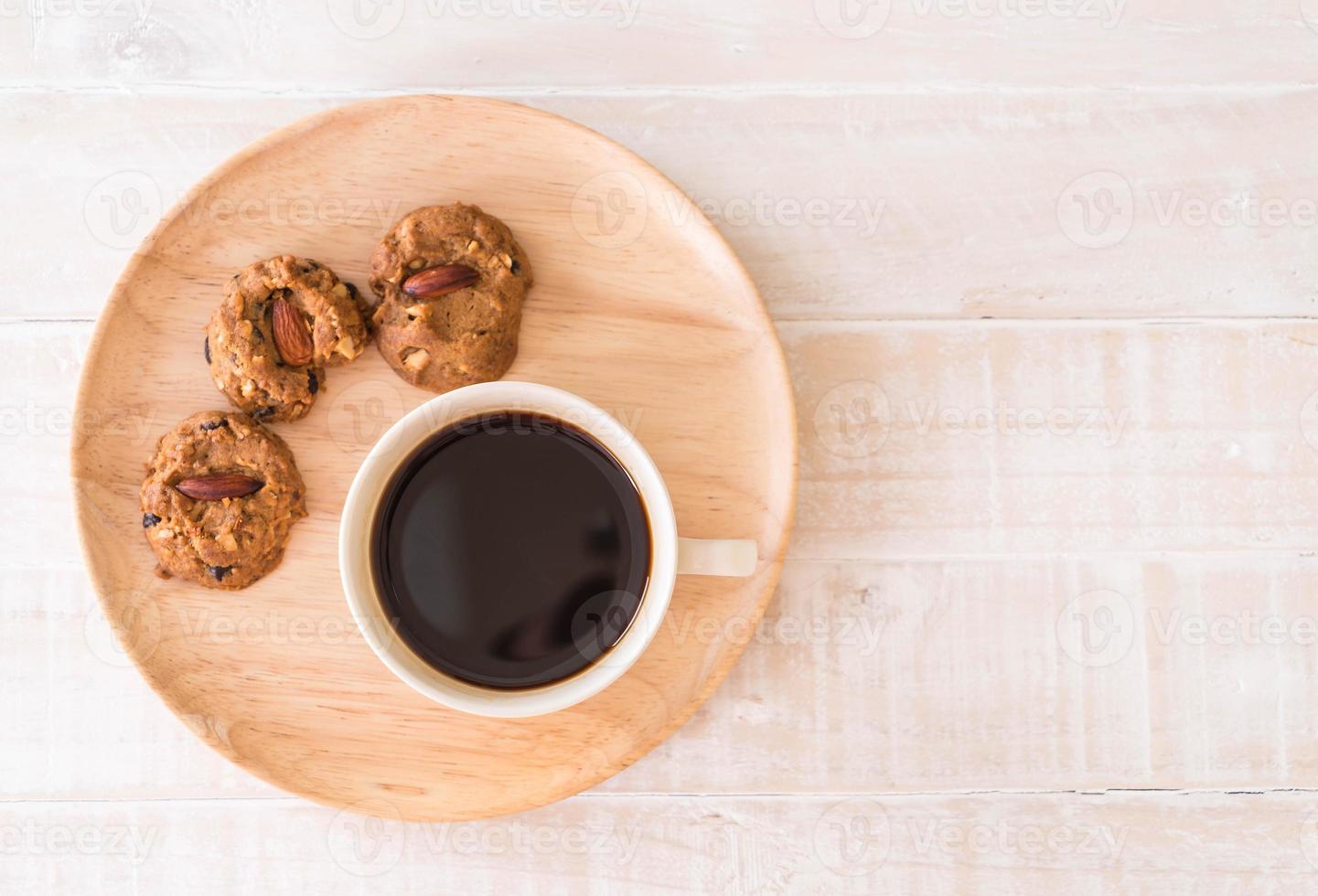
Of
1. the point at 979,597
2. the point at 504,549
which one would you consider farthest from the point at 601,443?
the point at 979,597

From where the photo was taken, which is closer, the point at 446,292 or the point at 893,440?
the point at 446,292

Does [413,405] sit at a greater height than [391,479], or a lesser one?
greater

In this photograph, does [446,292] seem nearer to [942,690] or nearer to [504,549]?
[504,549]

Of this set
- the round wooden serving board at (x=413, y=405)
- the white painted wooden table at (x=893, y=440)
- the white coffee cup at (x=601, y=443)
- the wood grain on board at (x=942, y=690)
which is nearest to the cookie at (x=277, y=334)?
the round wooden serving board at (x=413, y=405)

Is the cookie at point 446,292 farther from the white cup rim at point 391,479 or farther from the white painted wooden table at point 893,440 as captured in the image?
the white painted wooden table at point 893,440

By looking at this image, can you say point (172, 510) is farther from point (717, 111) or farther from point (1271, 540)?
point (1271, 540)

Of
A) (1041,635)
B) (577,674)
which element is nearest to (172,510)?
(577,674)
